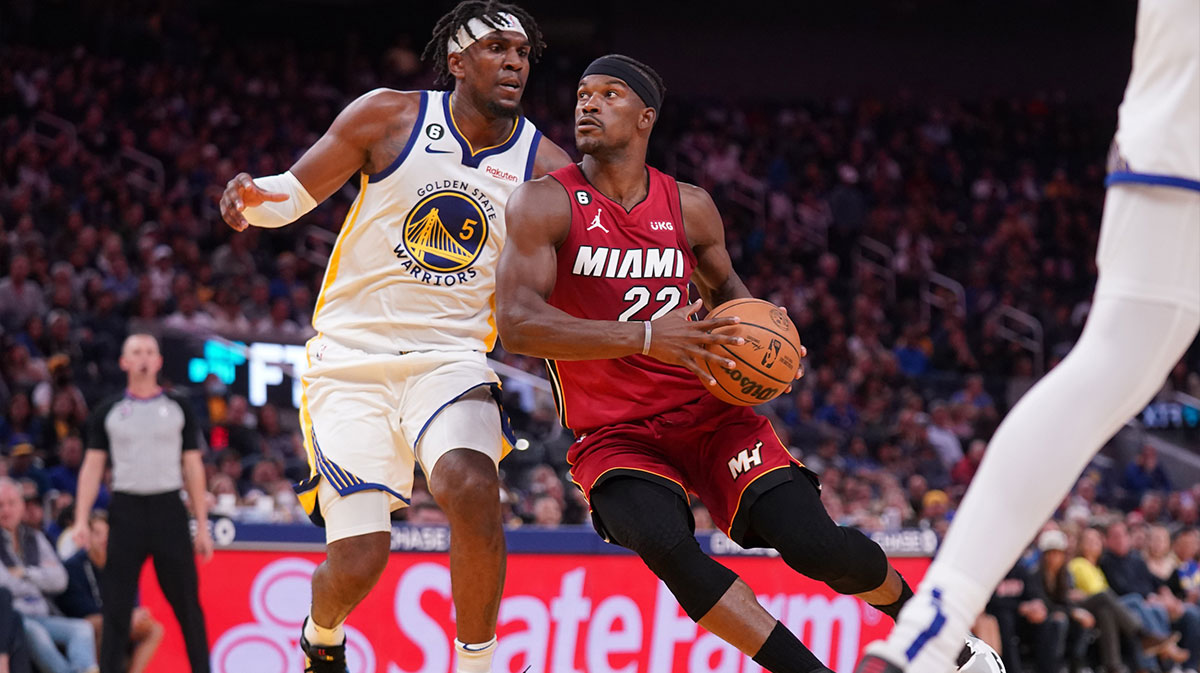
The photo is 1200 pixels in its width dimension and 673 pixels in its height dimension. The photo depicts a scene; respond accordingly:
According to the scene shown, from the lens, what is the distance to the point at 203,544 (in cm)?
802

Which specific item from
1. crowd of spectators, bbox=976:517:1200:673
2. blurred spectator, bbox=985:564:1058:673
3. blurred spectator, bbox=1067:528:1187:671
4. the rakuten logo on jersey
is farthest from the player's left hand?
blurred spectator, bbox=1067:528:1187:671

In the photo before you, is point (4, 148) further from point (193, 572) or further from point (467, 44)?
point (467, 44)

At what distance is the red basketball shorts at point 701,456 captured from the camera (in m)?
4.46

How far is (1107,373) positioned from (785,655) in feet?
5.58

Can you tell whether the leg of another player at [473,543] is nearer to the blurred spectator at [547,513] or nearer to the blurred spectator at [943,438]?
the blurred spectator at [547,513]

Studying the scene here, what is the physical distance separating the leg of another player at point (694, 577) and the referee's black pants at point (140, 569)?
428cm

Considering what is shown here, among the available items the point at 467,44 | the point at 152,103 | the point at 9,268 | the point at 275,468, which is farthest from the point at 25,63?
the point at 467,44

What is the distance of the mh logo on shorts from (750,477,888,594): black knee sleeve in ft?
0.35

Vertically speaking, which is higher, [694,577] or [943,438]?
[694,577]

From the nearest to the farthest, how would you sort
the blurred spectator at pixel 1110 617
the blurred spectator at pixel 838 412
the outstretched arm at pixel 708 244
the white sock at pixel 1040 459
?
the white sock at pixel 1040 459
the outstretched arm at pixel 708 244
the blurred spectator at pixel 1110 617
the blurred spectator at pixel 838 412

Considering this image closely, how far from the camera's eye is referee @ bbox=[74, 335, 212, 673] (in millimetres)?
7836

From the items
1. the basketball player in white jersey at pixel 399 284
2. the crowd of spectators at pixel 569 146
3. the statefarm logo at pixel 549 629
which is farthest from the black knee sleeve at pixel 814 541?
the crowd of spectators at pixel 569 146

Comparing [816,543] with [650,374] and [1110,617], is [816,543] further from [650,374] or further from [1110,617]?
[1110,617]

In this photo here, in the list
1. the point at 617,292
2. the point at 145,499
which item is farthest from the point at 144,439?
the point at 617,292
